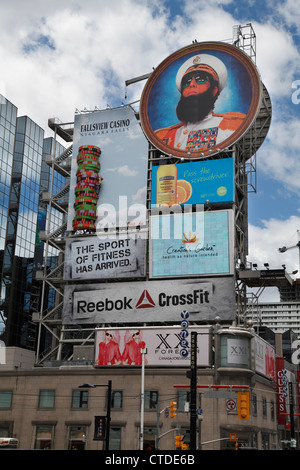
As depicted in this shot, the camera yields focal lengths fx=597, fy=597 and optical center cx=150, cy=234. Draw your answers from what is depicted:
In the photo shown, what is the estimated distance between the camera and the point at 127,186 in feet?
255

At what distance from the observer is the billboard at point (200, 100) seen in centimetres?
7412

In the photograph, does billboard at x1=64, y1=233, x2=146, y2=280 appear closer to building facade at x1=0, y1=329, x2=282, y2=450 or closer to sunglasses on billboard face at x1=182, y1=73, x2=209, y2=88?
building facade at x1=0, y1=329, x2=282, y2=450

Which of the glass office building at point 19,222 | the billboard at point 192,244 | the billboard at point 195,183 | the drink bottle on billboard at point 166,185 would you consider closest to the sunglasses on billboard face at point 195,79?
the billboard at point 195,183

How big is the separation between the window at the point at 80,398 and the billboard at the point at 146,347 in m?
3.38

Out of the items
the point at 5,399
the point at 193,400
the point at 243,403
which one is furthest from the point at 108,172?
the point at 193,400

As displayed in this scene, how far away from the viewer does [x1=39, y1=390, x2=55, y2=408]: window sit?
63.2 metres

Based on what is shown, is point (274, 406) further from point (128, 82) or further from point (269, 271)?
point (128, 82)

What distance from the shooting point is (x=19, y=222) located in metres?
110

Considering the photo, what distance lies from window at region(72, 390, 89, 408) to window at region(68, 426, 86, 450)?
224cm

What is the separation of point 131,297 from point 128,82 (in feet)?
106

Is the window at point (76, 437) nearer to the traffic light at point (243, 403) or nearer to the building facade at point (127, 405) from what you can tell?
the building facade at point (127, 405)

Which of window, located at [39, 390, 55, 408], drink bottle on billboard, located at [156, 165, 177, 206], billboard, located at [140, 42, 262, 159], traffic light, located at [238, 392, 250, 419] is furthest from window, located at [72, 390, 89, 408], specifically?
traffic light, located at [238, 392, 250, 419]

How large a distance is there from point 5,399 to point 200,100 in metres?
43.2

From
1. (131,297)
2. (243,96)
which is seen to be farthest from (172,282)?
(243,96)
